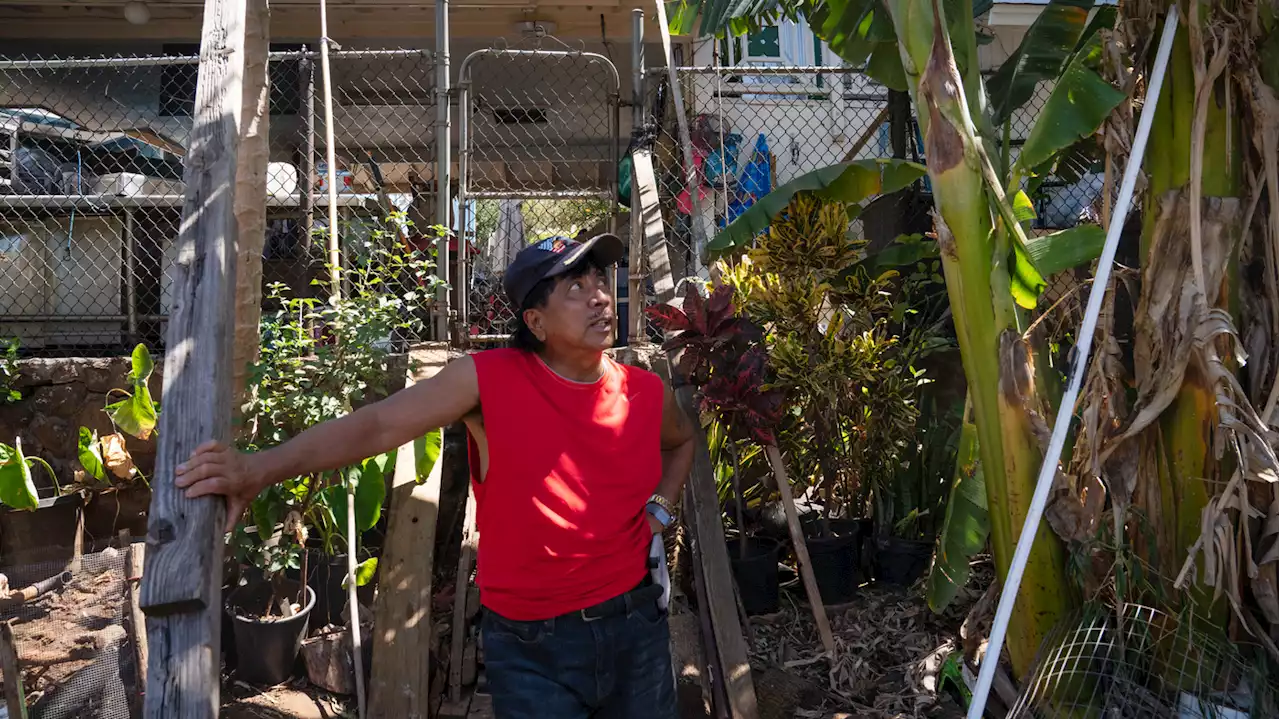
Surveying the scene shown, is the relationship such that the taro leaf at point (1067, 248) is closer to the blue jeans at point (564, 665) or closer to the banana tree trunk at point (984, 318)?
the banana tree trunk at point (984, 318)

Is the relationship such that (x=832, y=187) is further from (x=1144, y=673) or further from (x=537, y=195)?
(x=1144, y=673)

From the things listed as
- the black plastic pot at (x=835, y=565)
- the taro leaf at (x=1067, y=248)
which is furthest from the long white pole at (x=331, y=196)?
the taro leaf at (x=1067, y=248)

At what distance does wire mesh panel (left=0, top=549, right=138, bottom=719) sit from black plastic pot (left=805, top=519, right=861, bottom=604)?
125 inches

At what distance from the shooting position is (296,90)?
9383mm

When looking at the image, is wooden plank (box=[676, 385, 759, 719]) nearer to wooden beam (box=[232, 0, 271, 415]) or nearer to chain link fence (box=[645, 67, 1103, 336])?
chain link fence (box=[645, 67, 1103, 336])

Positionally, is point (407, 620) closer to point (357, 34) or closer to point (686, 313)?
point (686, 313)

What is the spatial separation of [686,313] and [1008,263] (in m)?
1.42

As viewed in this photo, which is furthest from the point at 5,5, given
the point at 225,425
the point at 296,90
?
the point at 225,425

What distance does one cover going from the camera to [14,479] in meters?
4.64

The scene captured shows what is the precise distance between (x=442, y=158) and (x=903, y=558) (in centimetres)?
336

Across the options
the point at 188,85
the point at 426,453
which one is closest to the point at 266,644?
the point at 426,453

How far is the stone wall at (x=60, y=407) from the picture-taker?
5.72 m

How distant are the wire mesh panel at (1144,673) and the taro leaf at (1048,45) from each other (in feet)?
8.25

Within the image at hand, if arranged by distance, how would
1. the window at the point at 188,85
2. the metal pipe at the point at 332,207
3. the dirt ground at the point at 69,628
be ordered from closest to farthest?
the dirt ground at the point at 69,628
the metal pipe at the point at 332,207
the window at the point at 188,85
